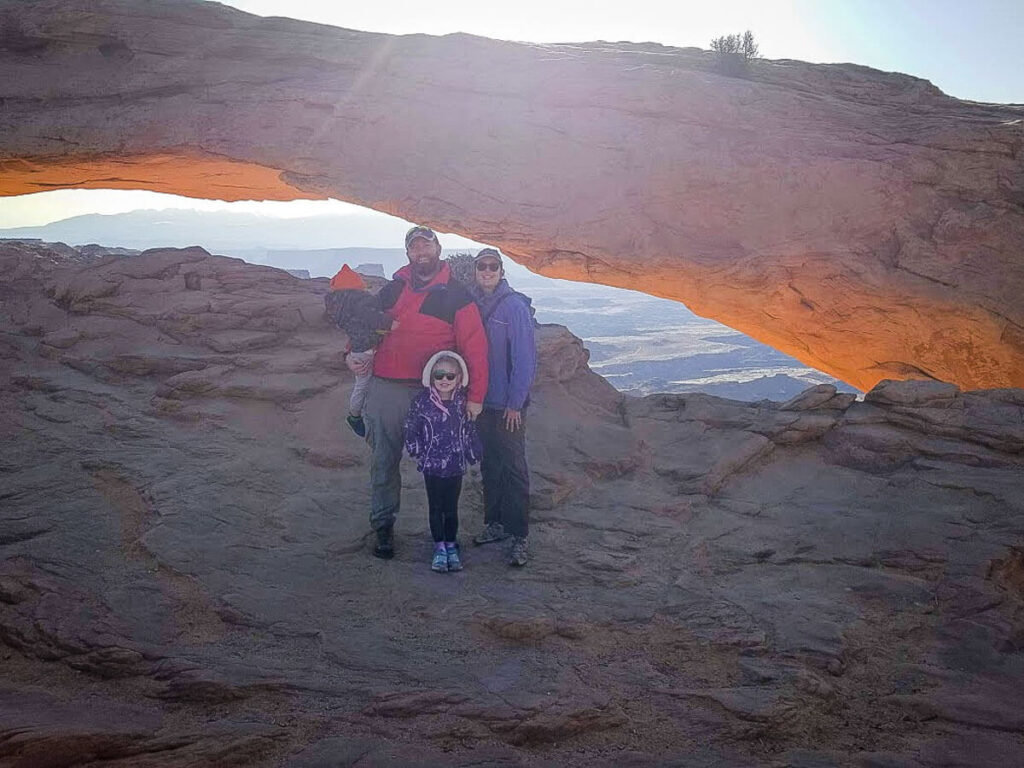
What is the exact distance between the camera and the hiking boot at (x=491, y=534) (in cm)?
638

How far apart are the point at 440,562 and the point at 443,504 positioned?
49 cm

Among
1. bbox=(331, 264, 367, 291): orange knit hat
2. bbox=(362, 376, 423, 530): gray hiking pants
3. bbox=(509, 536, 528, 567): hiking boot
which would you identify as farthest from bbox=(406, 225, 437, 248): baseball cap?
bbox=(509, 536, 528, 567): hiking boot

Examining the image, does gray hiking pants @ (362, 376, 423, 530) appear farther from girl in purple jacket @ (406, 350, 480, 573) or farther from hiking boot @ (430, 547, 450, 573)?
hiking boot @ (430, 547, 450, 573)

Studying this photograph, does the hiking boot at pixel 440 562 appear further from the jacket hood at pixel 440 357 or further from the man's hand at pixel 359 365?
the man's hand at pixel 359 365

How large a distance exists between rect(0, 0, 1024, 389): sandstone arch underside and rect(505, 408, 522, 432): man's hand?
25.0 ft

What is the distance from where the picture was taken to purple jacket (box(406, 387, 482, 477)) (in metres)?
5.52

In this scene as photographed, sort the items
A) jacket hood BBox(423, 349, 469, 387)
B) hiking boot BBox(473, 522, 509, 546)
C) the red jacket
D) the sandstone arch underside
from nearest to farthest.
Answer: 1. jacket hood BBox(423, 349, 469, 387)
2. the red jacket
3. hiking boot BBox(473, 522, 509, 546)
4. the sandstone arch underside

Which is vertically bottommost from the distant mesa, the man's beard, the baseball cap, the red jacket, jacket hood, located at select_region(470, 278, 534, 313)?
the red jacket

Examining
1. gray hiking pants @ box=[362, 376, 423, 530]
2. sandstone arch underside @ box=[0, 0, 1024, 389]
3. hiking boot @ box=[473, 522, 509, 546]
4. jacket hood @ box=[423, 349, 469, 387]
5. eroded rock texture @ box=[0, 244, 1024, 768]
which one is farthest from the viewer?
sandstone arch underside @ box=[0, 0, 1024, 389]

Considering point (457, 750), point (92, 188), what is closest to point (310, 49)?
point (92, 188)

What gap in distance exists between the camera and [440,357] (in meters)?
5.48

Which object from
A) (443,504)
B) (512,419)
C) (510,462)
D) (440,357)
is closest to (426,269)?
(440,357)

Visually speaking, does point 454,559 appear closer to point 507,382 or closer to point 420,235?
point 507,382

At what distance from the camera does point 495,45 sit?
43.8ft
